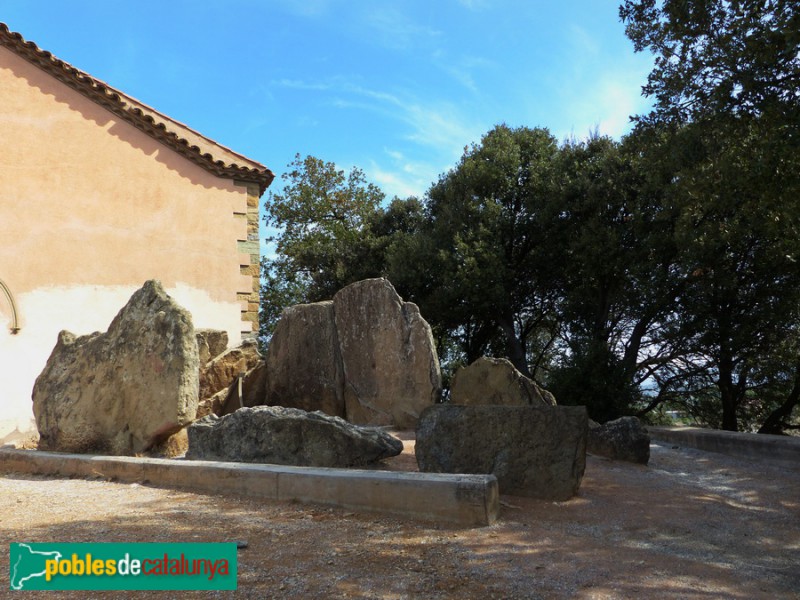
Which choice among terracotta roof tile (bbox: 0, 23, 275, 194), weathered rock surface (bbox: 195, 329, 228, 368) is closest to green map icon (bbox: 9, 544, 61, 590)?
weathered rock surface (bbox: 195, 329, 228, 368)

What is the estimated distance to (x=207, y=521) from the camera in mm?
4430

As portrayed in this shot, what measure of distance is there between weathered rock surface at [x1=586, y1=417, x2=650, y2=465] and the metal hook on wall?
9276 millimetres

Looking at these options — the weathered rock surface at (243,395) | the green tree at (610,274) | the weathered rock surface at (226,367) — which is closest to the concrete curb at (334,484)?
the weathered rock surface at (243,395)

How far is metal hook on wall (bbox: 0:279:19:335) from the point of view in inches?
429

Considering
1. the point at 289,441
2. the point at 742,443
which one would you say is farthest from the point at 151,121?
the point at 742,443

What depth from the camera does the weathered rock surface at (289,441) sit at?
6.10 metres

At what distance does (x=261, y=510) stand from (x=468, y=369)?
498 centimetres

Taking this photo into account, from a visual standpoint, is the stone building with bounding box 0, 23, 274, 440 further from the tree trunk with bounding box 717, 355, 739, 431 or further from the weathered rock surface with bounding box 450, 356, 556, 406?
the tree trunk with bounding box 717, 355, 739, 431

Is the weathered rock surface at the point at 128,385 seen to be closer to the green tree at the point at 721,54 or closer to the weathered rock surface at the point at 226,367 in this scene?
the weathered rock surface at the point at 226,367

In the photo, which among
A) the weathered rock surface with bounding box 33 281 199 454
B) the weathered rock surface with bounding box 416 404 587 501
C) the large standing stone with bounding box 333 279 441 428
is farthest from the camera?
the large standing stone with bounding box 333 279 441 428

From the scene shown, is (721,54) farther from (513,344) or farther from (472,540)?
(513,344)

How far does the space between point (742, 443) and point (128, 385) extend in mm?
7802

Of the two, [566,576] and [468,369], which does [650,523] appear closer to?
[566,576]

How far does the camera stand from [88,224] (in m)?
12.0
